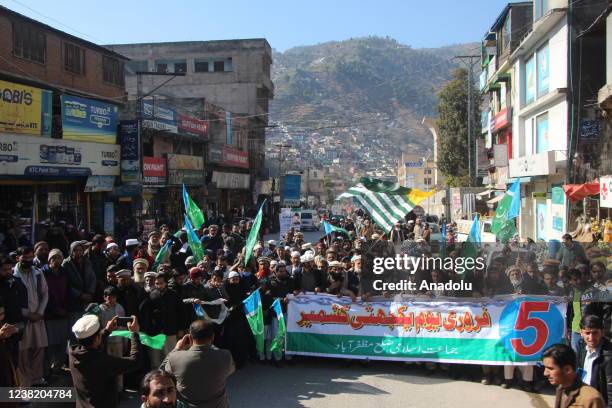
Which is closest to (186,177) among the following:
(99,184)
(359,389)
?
(99,184)

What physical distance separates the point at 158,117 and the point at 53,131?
9361 millimetres

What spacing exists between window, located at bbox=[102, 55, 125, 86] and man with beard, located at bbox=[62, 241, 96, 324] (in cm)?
2266

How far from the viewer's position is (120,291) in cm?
800

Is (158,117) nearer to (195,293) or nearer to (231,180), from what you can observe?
(231,180)

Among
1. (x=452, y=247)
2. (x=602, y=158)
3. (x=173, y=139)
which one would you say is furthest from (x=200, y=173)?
(x=452, y=247)

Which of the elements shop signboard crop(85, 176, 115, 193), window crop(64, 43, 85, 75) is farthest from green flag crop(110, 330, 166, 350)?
window crop(64, 43, 85, 75)

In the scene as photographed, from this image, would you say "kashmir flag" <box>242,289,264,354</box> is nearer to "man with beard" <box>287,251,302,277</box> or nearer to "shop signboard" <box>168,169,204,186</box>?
"man with beard" <box>287,251,302,277</box>

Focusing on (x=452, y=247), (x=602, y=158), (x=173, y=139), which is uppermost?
(x=173, y=139)

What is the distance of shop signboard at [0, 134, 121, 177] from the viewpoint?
19844 millimetres

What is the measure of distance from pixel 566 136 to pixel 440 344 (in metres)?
18.5

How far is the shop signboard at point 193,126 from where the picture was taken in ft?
114

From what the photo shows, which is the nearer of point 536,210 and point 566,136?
point 566,136

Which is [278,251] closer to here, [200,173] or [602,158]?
[602,158]

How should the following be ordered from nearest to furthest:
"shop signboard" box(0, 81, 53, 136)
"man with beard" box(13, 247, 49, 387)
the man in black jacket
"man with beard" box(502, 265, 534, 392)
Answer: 1. the man in black jacket
2. "man with beard" box(13, 247, 49, 387)
3. "man with beard" box(502, 265, 534, 392)
4. "shop signboard" box(0, 81, 53, 136)
